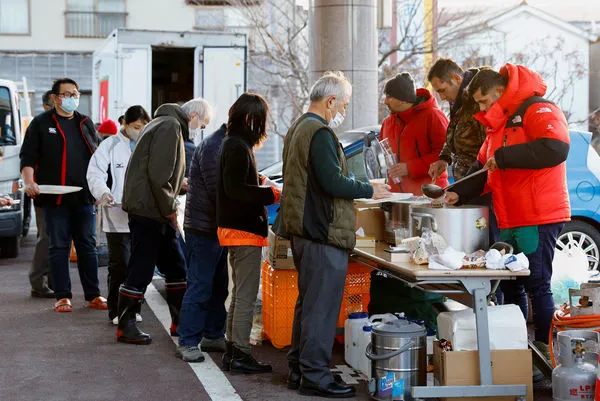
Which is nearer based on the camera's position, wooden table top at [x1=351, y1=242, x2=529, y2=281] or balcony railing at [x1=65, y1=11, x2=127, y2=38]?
wooden table top at [x1=351, y1=242, x2=529, y2=281]

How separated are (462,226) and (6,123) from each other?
27.8ft

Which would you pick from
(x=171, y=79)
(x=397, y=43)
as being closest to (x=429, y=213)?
(x=171, y=79)

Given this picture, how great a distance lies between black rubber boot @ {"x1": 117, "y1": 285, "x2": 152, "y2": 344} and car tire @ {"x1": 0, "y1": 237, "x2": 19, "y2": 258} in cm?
580

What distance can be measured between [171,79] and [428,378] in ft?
35.3

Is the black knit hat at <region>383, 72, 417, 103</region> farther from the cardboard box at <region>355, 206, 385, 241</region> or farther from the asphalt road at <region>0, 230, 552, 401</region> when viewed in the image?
the asphalt road at <region>0, 230, 552, 401</region>

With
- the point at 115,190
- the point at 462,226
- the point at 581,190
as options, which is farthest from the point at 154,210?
the point at 581,190

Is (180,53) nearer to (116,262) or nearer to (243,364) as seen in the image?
(116,262)

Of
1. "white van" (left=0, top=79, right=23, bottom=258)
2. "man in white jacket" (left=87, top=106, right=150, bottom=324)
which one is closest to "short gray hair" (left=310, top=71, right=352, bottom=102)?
"man in white jacket" (left=87, top=106, right=150, bottom=324)

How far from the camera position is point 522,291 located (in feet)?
21.4

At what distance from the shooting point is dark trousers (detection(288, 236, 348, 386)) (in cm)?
595

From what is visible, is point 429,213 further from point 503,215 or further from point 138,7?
point 138,7

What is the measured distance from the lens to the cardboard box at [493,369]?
5629mm

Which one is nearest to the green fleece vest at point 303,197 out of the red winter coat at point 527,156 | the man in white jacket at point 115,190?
the red winter coat at point 527,156

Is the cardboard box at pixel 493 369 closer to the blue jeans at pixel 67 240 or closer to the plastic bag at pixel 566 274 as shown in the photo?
the plastic bag at pixel 566 274
